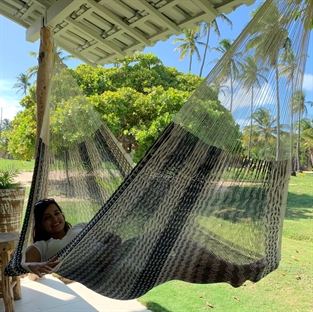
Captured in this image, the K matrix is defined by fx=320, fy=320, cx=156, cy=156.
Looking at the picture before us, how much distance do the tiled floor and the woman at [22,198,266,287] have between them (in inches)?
22.8

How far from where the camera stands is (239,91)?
1.13 metres

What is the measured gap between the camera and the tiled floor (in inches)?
71.9

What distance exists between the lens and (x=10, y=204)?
2.06 meters

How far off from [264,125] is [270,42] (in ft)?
0.95

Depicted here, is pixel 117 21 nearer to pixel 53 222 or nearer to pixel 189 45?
pixel 53 222

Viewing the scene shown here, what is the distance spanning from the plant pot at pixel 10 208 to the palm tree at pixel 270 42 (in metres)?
1.67

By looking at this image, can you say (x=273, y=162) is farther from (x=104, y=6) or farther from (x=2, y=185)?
(x=2, y=185)

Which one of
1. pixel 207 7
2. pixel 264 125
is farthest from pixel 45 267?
pixel 207 7

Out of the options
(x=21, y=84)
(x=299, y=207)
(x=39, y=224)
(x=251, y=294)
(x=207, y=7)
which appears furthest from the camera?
(x=21, y=84)

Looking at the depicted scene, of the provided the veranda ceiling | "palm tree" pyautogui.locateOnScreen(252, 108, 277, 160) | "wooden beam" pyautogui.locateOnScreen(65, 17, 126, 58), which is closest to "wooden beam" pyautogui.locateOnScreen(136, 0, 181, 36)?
the veranda ceiling

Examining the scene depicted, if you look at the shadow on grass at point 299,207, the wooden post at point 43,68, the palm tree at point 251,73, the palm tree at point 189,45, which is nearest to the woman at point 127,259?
the palm tree at point 251,73

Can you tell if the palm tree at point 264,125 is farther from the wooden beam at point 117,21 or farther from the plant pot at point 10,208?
the plant pot at point 10,208

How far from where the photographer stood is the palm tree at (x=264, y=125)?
109 centimetres

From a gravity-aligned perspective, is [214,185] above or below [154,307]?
above
